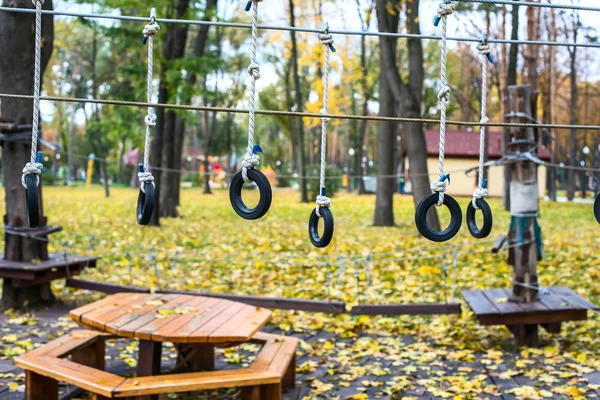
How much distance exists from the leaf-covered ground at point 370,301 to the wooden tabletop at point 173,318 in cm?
76

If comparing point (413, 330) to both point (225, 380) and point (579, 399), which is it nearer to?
point (579, 399)

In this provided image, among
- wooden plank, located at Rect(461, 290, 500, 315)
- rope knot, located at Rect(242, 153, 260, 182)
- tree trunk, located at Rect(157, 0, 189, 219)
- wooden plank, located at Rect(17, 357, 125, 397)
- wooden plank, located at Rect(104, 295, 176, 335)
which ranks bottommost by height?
wooden plank, located at Rect(17, 357, 125, 397)

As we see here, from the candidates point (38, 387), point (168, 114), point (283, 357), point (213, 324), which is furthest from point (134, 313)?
point (168, 114)

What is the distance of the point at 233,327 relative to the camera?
455 centimetres

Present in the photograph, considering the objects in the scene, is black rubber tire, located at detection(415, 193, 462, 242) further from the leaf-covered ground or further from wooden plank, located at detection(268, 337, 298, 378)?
the leaf-covered ground

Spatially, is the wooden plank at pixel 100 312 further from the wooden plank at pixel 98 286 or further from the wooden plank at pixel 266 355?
the wooden plank at pixel 98 286

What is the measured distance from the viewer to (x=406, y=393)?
507 centimetres

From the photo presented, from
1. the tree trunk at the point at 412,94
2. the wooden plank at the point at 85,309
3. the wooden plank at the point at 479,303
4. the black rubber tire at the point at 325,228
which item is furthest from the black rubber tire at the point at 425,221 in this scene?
the tree trunk at the point at 412,94

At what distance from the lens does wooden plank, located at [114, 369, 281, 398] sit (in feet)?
12.8

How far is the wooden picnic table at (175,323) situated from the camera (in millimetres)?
4305

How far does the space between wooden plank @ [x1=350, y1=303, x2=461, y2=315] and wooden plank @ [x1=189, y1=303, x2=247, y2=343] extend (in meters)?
1.73

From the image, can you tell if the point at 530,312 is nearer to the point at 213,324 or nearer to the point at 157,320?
the point at 213,324

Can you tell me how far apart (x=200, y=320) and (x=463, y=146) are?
35666mm

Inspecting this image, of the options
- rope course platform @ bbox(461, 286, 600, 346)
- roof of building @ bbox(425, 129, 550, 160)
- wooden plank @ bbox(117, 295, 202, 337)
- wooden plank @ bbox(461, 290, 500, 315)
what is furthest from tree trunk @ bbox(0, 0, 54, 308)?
roof of building @ bbox(425, 129, 550, 160)
